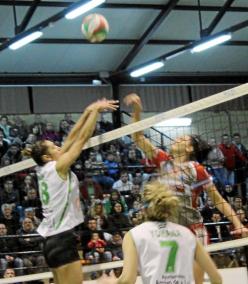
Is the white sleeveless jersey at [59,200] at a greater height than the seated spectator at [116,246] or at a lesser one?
greater

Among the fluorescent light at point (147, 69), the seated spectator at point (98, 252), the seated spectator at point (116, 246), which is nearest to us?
the seated spectator at point (98, 252)

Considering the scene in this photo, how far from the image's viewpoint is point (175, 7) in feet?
67.1

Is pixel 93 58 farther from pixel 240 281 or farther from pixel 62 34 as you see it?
pixel 240 281

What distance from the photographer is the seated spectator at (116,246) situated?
11.9 m

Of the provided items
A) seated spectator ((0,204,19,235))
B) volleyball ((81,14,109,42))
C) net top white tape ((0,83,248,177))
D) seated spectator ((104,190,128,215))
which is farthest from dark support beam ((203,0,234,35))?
net top white tape ((0,83,248,177))

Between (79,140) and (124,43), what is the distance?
49.8 ft

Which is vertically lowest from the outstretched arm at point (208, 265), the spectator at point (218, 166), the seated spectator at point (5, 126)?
the outstretched arm at point (208, 265)

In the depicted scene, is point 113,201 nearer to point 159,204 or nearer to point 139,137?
point 139,137

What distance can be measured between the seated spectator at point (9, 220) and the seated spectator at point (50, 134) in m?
5.01

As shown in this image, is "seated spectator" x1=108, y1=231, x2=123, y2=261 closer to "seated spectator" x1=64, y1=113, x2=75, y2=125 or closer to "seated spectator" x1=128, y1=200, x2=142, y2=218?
"seated spectator" x1=128, y1=200, x2=142, y2=218

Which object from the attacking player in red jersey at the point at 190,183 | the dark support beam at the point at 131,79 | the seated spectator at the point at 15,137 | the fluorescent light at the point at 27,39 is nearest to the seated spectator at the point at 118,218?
the fluorescent light at the point at 27,39

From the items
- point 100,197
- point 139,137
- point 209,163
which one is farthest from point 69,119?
point 139,137

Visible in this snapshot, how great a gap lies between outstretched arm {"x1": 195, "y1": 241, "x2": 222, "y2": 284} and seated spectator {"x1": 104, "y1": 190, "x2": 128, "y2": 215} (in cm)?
930

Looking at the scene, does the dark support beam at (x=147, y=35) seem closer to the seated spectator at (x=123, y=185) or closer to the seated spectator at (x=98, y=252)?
the seated spectator at (x=123, y=185)
